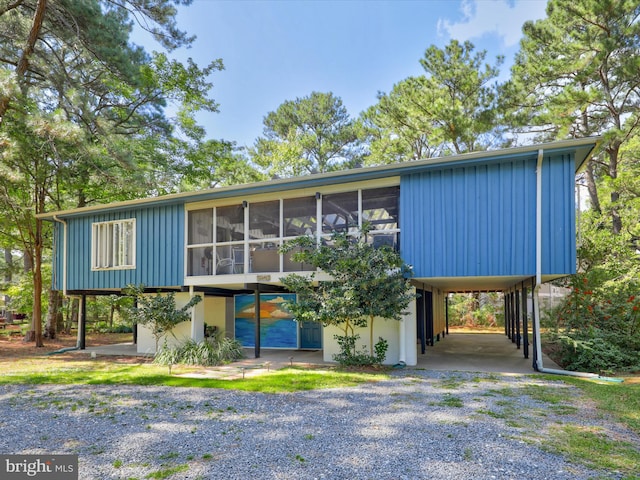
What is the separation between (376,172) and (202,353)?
19.5 ft

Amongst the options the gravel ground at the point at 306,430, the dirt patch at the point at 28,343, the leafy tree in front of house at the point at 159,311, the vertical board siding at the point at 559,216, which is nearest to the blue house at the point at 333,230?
the vertical board siding at the point at 559,216

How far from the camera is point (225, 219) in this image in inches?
431

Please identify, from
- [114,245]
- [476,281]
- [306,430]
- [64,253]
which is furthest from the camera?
[64,253]

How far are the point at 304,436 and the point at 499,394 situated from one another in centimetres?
346

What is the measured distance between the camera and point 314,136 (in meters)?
24.8

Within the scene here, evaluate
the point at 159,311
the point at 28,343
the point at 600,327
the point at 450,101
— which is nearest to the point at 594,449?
the point at 600,327

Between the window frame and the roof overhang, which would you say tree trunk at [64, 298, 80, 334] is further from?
the roof overhang

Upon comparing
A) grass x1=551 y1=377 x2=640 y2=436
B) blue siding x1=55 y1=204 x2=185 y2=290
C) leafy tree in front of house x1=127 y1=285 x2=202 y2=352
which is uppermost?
blue siding x1=55 y1=204 x2=185 y2=290

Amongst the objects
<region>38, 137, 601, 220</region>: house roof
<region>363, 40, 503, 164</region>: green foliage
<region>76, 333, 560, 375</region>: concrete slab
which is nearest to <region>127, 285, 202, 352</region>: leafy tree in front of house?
<region>76, 333, 560, 375</region>: concrete slab

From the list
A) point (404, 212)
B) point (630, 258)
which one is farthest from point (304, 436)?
point (630, 258)

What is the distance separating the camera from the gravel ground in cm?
355

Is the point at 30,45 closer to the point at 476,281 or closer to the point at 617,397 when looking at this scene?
the point at 476,281

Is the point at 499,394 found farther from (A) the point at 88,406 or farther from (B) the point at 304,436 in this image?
(A) the point at 88,406

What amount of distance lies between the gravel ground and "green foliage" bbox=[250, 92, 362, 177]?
18856 millimetres
